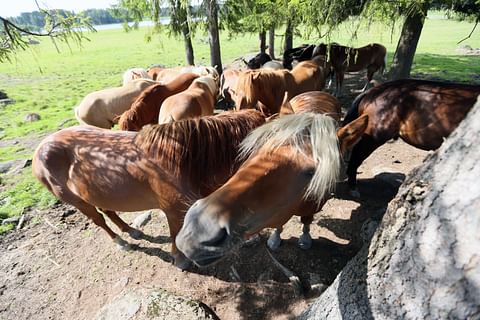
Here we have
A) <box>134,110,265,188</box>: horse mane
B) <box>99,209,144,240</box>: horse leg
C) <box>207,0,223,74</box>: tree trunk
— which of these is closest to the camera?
<box>134,110,265,188</box>: horse mane

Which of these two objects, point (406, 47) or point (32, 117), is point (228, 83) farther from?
point (32, 117)

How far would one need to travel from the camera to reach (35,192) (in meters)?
4.89

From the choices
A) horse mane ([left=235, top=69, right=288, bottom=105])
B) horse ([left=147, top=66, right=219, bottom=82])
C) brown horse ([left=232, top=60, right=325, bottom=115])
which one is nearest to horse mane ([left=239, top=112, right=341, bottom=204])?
A: brown horse ([left=232, top=60, right=325, bottom=115])

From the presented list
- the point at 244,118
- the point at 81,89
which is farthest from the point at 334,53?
the point at 81,89

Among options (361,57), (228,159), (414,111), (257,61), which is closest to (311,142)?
(228,159)

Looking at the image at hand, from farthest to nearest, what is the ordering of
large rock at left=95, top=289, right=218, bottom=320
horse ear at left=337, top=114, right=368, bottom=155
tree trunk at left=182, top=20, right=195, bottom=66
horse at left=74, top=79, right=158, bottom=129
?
tree trunk at left=182, top=20, right=195, bottom=66 < horse at left=74, top=79, right=158, bottom=129 < large rock at left=95, top=289, right=218, bottom=320 < horse ear at left=337, top=114, right=368, bottom=155

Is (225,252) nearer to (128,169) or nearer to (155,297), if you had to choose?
(155,297)

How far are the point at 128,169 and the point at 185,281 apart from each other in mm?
1497

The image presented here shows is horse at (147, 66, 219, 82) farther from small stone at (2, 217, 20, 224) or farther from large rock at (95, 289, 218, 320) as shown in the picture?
large rock at (95, 289, 218, 320)

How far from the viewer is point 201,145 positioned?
2.44m

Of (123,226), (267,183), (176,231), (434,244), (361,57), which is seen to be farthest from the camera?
(361,57)

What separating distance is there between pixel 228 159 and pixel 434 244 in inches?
70.1

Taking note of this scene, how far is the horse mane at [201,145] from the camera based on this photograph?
8.00 ft

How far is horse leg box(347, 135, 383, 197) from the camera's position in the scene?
410 centimetres
